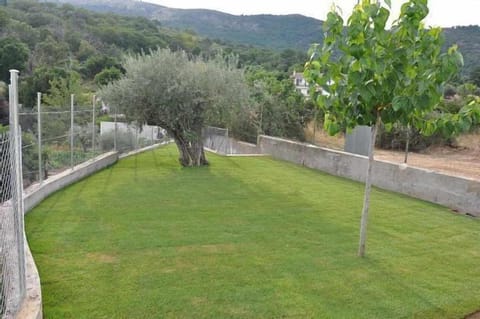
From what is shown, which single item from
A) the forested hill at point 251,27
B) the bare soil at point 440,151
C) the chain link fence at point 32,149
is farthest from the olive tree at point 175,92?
the forested hill at point 251,27

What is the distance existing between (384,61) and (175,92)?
26.8ft

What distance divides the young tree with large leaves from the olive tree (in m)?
7.57

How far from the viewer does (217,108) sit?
12.7 metres

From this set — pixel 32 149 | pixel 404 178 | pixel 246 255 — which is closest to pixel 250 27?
pixel 404 178

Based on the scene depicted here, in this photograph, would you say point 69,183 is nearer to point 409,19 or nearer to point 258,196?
point 258,196

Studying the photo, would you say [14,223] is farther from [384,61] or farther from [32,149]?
[32,149]

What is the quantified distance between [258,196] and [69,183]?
13.9 feet

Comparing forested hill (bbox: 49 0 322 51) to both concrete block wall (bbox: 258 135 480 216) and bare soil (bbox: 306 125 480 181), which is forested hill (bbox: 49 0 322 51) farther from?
concrete block wall (bbox: 258 135 480 216)

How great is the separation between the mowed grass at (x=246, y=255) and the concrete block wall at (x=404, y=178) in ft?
1.34

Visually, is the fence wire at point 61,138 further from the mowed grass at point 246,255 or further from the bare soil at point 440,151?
the bare soil at point 440,151

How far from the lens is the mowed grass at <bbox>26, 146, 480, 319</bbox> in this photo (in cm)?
407

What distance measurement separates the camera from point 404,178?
31.8 feet

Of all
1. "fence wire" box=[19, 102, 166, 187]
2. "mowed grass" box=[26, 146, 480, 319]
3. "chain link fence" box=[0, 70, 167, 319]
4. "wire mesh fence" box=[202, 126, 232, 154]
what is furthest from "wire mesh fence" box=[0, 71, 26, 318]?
"wire mesh fence" box=[202, 126, 232, 154]

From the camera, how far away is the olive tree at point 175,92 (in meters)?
12.3
